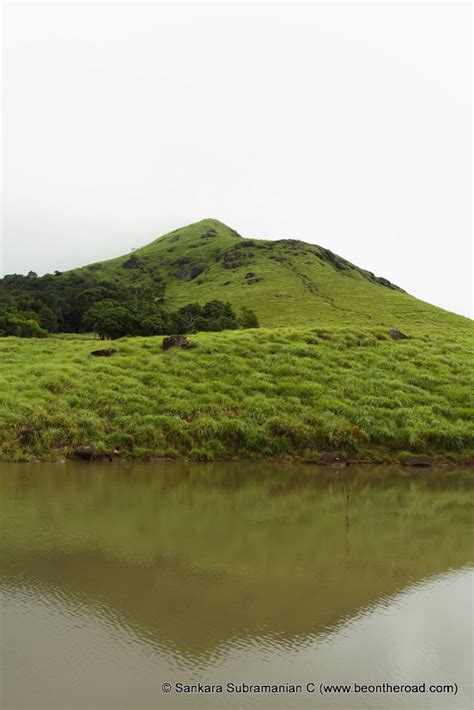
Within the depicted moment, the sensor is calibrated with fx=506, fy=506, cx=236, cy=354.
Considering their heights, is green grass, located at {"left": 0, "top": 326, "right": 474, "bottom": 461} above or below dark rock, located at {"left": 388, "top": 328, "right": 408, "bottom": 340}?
below

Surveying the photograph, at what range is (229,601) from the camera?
23.1ft

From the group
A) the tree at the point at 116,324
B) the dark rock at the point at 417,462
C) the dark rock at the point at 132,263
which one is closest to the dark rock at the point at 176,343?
the dark rock at the point at 417,462

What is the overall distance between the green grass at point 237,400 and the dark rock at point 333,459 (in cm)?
37

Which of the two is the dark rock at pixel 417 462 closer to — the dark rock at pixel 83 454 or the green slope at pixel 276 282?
the dark rock at pixel 83 454

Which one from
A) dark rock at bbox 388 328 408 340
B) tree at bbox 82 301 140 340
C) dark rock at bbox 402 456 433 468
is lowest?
dark rock at bbox 402 456 433 468

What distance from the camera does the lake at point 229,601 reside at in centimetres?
520

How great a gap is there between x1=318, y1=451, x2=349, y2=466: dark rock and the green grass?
370 mm

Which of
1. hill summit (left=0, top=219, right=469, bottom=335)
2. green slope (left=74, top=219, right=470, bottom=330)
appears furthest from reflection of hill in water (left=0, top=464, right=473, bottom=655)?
green slope (left=74, top=219, right=470, bottom=330)

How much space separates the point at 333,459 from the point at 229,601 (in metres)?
13.2

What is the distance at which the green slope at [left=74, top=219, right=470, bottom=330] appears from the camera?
88162 millimetres

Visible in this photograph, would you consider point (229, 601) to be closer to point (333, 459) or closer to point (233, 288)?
point (333, 459)

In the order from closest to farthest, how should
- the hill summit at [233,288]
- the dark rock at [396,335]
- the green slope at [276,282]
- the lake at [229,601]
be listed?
the lake at [229,601] → the dark rock at [396,335] → the hill summit at [233,288] → the green slope at [276,282]

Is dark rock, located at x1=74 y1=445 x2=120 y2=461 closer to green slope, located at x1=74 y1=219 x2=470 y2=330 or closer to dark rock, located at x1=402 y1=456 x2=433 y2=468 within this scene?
dark rock, located at x1=402 y1=456 x2=433 y2=468

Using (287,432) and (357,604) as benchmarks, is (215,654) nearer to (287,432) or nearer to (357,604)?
(357,604)
